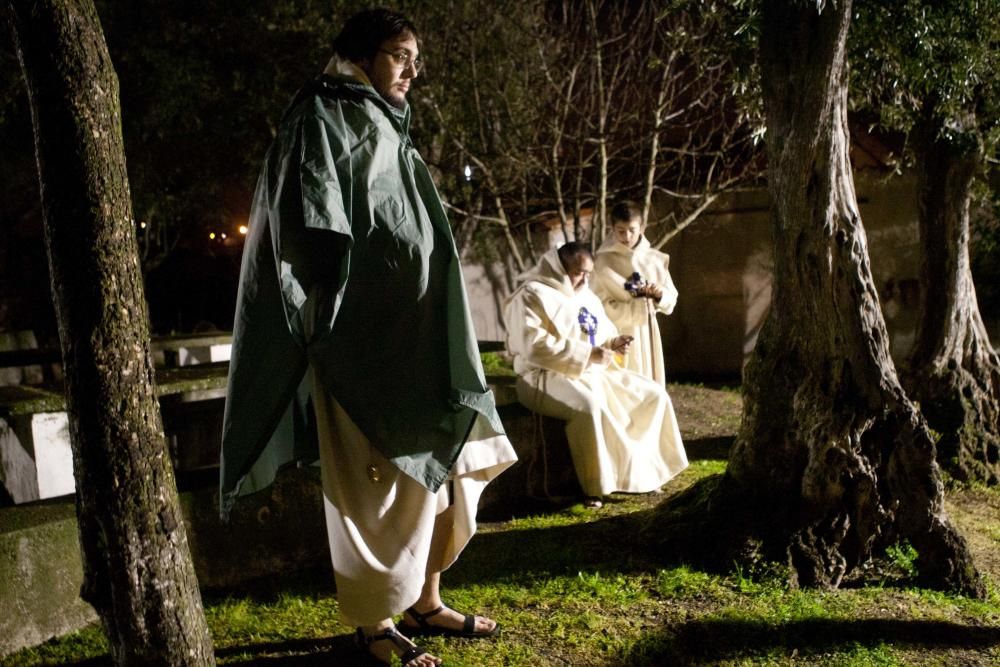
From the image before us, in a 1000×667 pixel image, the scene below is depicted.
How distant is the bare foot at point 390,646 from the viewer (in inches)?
118

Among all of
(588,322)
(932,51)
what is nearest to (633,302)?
(588,322)

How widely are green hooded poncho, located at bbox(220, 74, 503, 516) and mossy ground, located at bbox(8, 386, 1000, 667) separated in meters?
0.84

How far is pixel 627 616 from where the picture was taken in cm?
364

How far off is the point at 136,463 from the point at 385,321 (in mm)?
980

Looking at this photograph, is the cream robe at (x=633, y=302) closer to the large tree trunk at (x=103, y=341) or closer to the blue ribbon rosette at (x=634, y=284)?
the blue ribbon rosette at (x=634, y=284)

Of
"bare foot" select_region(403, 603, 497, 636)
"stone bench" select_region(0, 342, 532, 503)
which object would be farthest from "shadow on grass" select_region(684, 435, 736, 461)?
"bare foot" select_region(403, 603, 497, 636)

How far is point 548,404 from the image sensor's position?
5547 mm

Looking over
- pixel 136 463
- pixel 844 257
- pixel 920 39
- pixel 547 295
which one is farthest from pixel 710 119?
pixel 136 463

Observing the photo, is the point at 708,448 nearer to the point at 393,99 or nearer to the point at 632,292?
the point at 632,292

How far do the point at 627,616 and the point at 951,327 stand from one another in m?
4.35

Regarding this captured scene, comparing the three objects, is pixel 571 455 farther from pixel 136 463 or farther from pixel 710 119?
pixel 710 119

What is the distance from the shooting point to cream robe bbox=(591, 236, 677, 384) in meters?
6.89

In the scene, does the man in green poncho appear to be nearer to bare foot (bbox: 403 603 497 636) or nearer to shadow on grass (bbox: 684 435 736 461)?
bare foot (bbox: 403 603 497 636)

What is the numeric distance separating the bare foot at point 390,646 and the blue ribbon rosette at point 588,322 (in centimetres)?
303
